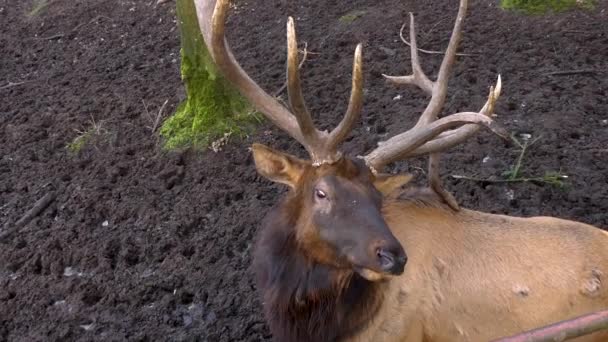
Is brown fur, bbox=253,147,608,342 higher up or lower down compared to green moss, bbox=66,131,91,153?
higher up

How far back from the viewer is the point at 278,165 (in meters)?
3.80

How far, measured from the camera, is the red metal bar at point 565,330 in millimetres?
2051

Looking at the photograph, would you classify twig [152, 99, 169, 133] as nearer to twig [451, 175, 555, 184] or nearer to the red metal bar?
twig [451, 175, 555, 184]

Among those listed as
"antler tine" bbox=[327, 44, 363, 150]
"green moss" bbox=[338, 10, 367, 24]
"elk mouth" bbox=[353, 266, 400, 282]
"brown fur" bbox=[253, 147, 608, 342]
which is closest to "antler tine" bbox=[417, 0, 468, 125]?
"brown fur" bbox=[253, 147, 608, 342]

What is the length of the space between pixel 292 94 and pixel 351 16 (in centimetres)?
620

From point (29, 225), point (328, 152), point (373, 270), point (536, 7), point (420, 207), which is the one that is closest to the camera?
point (373, 270)

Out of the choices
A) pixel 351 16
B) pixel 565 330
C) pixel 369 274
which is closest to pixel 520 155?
pixel 369 274

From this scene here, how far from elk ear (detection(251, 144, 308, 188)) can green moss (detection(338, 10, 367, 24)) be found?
5.88 meters

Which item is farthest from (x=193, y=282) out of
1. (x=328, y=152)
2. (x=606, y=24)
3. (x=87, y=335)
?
(x=606, y=24)

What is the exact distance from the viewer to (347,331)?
3.76m

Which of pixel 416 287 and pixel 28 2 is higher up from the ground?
pixel 416 287

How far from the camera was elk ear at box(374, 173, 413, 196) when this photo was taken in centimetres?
392

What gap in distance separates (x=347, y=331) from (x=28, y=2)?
989 centimetres

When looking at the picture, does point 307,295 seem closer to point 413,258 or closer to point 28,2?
point 413,258
